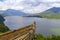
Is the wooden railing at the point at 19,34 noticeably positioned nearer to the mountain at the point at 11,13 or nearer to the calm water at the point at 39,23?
the calm water at the point at 39,23

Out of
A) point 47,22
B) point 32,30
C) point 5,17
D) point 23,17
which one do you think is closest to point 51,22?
point 47,22

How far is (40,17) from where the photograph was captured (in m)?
13.5

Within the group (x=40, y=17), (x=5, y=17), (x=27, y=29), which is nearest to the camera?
(x=27, y=29)

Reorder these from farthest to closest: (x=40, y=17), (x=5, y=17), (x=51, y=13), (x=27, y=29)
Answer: (x=51, y=13) → (x=40, y=17) → (x=5, y=17) → (x=27, y=29)

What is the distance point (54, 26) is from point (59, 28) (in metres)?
0.60

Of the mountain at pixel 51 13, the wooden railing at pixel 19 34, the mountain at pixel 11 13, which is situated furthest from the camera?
the mountain at pixel 51 13

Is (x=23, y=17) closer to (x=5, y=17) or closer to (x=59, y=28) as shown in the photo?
(x=5, y=17)

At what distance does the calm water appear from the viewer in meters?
12.7

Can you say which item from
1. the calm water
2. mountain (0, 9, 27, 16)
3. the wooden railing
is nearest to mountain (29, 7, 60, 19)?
the calm water

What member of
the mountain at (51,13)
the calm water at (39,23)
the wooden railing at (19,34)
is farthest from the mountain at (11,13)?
the wooden railing at (19,34)

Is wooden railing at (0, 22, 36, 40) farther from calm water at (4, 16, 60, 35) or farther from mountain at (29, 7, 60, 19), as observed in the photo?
mountain at (29, 7, 60, 19)

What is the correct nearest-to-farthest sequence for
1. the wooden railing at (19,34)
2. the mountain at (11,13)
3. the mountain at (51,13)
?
the wooden railing at (19,34)
the mountain at (11,13)
the mountain at (51,13)

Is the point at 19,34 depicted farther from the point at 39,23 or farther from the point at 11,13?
the point at 39,23

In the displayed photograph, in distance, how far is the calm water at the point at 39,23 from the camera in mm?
12695
